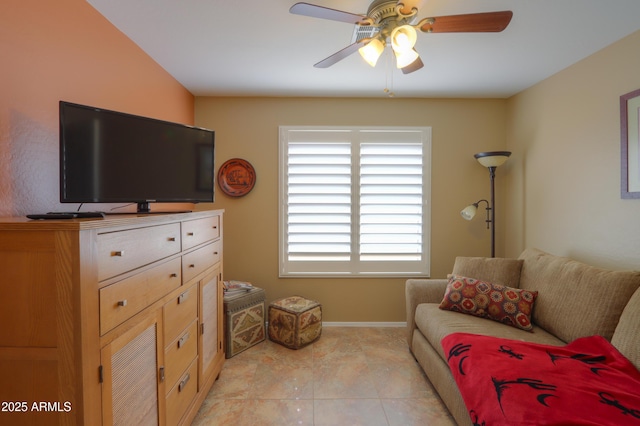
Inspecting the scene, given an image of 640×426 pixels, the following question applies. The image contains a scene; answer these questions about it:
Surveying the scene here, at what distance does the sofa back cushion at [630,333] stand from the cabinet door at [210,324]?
7.72 ft

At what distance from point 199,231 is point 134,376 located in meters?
0.87

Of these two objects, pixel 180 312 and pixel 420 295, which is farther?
pixel 420 295

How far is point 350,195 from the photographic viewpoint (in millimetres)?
3014

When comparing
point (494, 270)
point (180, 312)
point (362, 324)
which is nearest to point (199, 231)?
point (180, 312)

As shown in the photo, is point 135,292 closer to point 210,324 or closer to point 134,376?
point 134,376

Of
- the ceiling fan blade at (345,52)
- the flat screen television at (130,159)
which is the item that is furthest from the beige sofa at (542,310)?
the flat screen television at (130,159)

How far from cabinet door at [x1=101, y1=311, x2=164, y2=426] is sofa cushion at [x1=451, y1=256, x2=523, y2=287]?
229 centimetres

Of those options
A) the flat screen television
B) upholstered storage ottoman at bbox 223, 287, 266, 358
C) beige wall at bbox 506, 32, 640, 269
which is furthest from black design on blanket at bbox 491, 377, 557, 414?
the flat screen television

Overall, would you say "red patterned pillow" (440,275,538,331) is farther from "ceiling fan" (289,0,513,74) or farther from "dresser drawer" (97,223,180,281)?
"dresser drawer" (97,223,180,281)

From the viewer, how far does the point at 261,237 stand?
3061 mm

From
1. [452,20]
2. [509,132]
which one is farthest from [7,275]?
[509,132]

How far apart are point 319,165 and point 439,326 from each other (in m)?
1.86

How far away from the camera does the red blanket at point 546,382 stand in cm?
110

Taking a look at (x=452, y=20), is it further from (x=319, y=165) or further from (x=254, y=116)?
(x=254, y=116)
